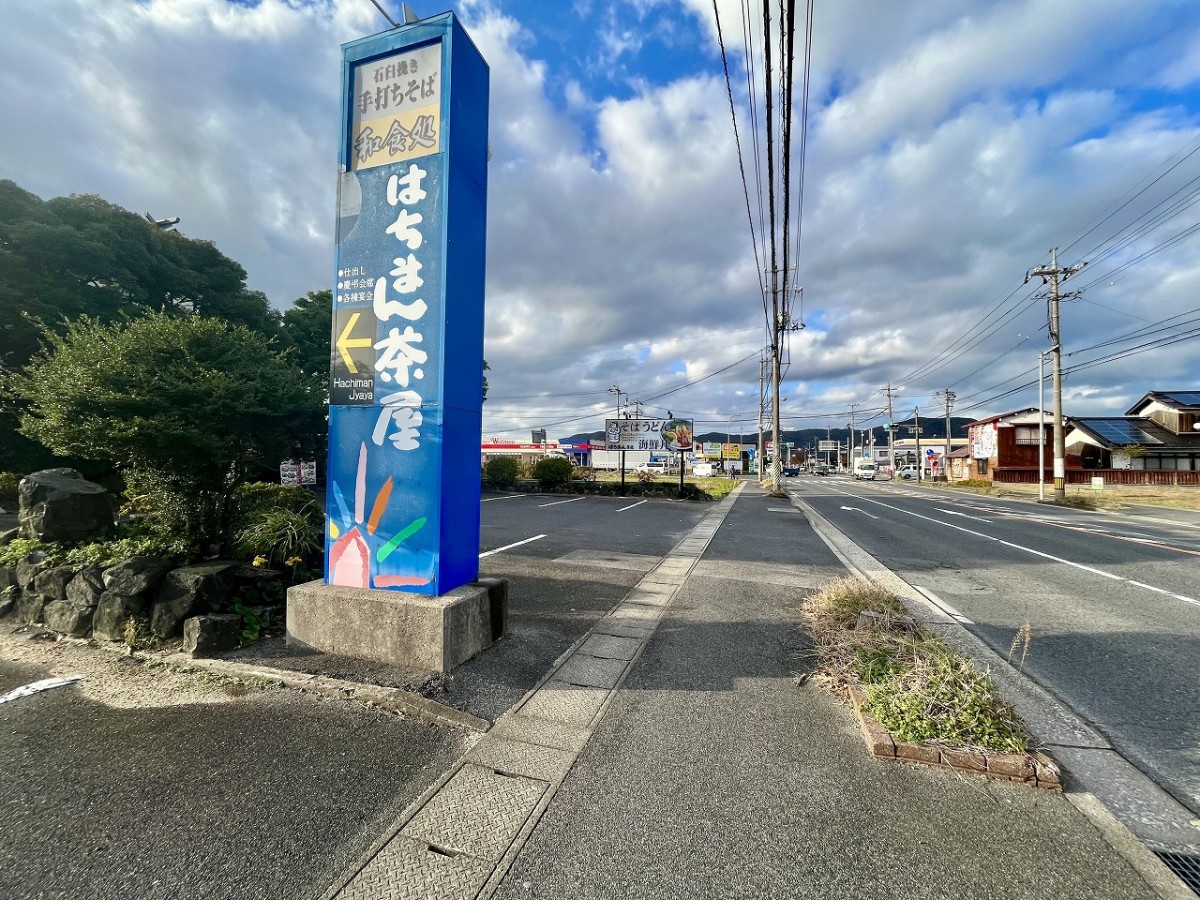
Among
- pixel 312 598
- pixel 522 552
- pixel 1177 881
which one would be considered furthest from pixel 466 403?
pixel 522 552

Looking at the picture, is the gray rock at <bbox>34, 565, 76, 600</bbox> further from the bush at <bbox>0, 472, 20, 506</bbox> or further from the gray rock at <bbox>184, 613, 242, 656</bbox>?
the bush at <bbox>0, 472, 20, 506</bbox>

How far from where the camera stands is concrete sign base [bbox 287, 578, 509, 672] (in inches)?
145

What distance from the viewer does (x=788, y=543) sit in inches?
437

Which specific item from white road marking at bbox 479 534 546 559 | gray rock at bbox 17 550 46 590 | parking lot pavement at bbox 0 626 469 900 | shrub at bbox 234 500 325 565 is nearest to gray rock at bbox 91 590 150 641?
parking lot pavement at bbox 0 626 469 900

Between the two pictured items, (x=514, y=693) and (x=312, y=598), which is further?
(x=312, y=598)

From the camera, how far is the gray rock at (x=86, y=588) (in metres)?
4.42

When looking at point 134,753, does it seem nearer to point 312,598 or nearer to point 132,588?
point 312,598

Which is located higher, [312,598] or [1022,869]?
[312,598]

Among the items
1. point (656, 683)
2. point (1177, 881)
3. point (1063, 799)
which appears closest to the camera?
point (1177, 881)

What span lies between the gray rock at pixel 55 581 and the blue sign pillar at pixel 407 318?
2693mm

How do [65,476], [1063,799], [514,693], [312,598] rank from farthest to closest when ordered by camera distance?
[65,476] → [312,598] → [514,693] → [1063,799]

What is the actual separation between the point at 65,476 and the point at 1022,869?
28.8ft

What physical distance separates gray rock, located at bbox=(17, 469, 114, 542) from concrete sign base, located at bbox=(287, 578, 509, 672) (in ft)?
10.1

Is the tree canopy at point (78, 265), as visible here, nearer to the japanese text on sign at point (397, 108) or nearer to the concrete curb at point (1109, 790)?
the japanese text on sign at point (397, 108)
